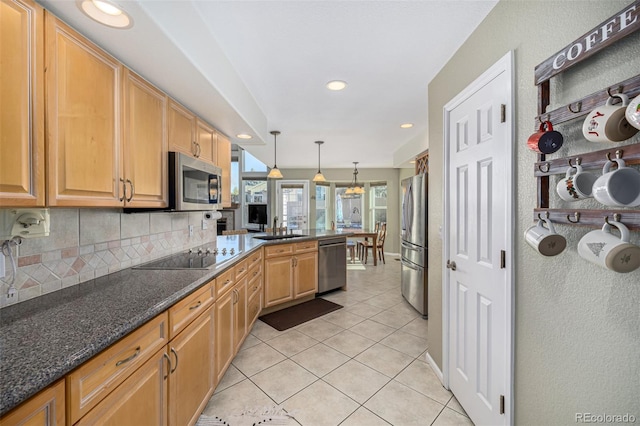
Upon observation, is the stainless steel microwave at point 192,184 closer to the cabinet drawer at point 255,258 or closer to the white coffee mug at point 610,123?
the cabinet drawer at point 255,258

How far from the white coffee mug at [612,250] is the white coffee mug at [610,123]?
10.2 inches

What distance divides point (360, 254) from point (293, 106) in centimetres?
498

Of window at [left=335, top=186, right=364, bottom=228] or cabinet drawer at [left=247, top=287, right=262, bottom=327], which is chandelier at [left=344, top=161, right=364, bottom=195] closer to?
window at [left=335, top=186, right=364, bottom=228]

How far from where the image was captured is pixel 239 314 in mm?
2385

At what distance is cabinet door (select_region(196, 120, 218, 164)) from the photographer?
2435mm

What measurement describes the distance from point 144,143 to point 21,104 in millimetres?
724

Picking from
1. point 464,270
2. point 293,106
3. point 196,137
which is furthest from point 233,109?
point 464,270

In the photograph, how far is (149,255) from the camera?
7.00 feet

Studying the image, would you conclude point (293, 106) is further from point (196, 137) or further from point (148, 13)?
point (148, 13)

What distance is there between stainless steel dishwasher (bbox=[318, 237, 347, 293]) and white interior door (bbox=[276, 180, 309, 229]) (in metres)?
3.52

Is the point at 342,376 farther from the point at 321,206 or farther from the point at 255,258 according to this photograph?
the point at 321,206

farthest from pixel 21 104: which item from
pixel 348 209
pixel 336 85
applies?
pixel 348 209

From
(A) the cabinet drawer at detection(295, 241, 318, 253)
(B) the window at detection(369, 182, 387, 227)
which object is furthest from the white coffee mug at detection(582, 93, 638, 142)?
(B) the window at detection(369, 182, 387, 227)

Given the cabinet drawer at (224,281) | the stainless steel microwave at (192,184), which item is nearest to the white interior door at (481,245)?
the cabinet drawer at (224,281)
